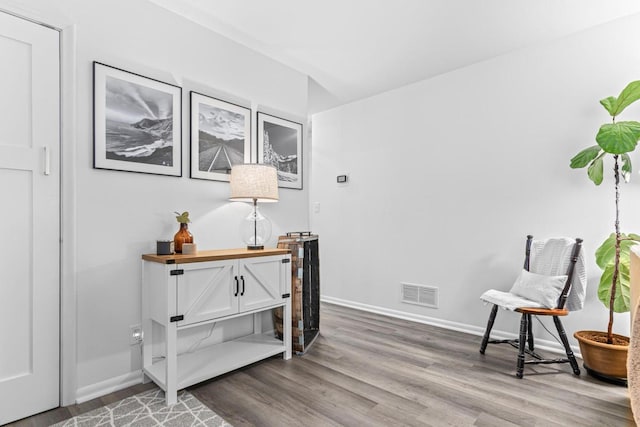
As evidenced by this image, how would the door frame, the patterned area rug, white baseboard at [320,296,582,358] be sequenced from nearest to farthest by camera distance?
the patterned area rug
the door frame
white baseboard at [320,296,582,358]

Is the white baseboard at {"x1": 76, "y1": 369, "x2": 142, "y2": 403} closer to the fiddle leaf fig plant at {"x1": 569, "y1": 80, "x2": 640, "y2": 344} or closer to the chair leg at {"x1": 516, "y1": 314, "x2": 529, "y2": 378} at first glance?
A: the chair leg at {"x1": 516, "y1": 314, "x2": 529, "y2": 378}

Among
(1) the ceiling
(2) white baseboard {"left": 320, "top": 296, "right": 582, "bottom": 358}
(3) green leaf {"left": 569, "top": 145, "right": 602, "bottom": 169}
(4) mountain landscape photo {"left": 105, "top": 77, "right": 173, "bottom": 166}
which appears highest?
(1) the ceiling

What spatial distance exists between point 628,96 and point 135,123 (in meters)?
3.10

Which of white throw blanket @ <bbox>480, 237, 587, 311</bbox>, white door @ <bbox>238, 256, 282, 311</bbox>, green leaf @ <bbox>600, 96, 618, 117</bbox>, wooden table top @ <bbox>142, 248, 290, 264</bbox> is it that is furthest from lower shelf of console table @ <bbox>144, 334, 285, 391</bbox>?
green leaf @ <bbox>600, 96, 618, 117</bbox>

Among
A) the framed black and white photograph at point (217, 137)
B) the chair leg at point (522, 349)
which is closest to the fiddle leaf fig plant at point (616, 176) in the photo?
the chair leg at point (522, 349)

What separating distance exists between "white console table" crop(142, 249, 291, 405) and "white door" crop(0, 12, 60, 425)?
481 mm

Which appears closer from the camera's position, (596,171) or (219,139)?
(596,171)

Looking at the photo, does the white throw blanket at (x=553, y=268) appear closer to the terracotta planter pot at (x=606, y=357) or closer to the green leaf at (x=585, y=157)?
the terracotta planter pot at (x=606, y=357)

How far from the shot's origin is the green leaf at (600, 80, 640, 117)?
212 cm

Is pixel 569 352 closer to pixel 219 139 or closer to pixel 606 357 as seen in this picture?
pixel 606 357

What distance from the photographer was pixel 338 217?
423cm

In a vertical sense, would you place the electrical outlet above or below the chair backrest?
below

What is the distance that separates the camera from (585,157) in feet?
7.70

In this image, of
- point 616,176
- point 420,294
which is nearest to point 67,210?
point 420,294
